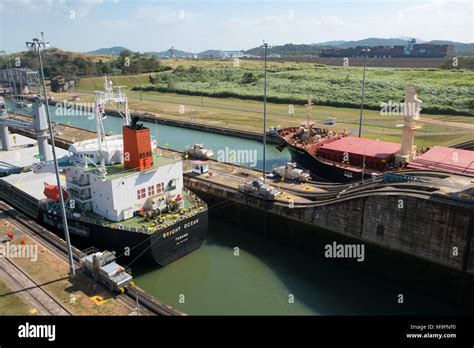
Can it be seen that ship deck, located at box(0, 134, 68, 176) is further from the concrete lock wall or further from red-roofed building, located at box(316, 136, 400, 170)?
red-roofed building, located at box(316, 136, 400, 170)

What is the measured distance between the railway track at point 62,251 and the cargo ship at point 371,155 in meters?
21.6

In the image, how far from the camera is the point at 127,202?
94.3ft

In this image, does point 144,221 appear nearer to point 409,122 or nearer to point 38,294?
point 38,294

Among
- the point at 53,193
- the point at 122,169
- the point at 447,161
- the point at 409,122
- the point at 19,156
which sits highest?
the point at 409,122

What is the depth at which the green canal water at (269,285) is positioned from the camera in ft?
80.3

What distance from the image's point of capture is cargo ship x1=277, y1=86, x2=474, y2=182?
115 ft

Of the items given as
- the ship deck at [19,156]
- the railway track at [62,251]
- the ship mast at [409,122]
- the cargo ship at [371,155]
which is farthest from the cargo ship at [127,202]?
the ship mast at [409,122]

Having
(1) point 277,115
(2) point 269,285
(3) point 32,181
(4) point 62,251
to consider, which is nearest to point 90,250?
(4) point 62,251

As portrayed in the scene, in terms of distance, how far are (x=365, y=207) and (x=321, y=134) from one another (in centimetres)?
2358

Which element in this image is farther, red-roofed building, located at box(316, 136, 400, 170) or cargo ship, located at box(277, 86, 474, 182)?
red-roofed building, located at box(316, 136, 400, 170)

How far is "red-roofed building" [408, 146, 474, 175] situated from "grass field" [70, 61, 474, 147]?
54.4 ft

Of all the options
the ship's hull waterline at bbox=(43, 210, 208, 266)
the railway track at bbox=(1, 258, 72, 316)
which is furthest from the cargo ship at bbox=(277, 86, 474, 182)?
the railway track at bbox=(1, 258, 72, 316)

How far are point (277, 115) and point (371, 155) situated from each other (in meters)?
44.7

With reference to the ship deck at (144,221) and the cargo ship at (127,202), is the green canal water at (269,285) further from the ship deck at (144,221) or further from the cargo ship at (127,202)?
the ship deck at (144,221)
